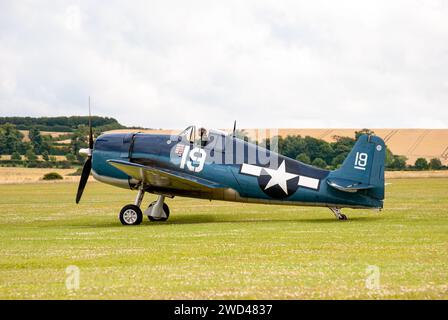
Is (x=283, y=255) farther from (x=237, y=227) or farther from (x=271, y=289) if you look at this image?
(x=237, y=227)

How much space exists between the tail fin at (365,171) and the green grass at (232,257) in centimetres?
80

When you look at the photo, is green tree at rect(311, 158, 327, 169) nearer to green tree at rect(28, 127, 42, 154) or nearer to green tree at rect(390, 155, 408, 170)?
green tree at rect(390, 155, 408, 170)

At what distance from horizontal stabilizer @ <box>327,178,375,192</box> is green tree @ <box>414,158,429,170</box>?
5411 centimetres

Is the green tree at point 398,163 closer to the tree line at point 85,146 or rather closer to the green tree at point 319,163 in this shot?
the tree line at point 85,146

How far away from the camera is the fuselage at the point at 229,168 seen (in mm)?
16500

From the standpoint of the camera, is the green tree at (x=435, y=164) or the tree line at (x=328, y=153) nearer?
the tree line at (x=328, y=153)

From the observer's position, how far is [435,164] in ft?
222

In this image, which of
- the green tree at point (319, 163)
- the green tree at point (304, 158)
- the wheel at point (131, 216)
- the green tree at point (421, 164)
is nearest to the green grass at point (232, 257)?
the wheel at point (131, 216)

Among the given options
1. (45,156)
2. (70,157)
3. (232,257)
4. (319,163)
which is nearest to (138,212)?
(232,257)

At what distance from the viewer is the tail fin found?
16344 millimetres

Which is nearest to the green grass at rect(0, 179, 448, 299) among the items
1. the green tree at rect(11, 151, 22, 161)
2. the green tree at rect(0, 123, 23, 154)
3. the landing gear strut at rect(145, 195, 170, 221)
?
the landing gear strut at rect(145, 195, 170, 221)

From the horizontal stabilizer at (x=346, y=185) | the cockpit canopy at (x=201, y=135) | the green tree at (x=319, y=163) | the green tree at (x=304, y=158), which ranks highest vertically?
the cockpit canopy at (x=201, y=135)
